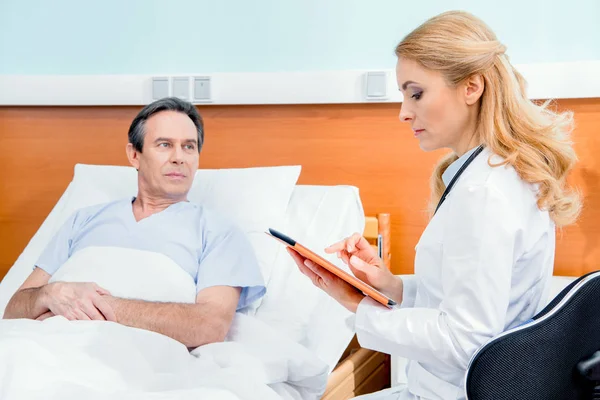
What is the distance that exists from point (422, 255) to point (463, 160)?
207 millimetres

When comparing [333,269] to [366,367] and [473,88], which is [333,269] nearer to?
[473,88]

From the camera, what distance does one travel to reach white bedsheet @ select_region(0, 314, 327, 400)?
1312 millimetres

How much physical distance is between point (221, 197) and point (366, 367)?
0.73 m

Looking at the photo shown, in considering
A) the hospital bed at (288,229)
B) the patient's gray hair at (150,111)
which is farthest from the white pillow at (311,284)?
the patient's gray hair at (150,111)

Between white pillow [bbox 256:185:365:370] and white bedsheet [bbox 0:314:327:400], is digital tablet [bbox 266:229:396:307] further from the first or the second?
white pillow [bbox 256:185:365:370]

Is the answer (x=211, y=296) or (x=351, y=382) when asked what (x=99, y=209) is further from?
(x=351, y=382)

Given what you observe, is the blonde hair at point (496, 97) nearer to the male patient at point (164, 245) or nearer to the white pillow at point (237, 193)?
the male patient at point (164, 245)

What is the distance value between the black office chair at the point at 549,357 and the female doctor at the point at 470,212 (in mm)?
80

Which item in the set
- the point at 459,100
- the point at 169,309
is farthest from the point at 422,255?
the point at 169,309

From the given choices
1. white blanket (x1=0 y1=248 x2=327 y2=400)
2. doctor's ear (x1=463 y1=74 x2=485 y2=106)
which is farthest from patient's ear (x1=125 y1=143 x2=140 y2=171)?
doctor's ear (x1=463 y1=74 x2=485 y2=106)

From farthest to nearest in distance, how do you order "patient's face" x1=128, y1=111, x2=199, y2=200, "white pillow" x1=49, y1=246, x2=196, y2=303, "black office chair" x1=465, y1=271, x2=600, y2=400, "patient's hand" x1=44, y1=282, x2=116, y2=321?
"patient's face" x1=128, y1=111, x2=199, y2=200
"white pillow" x1=49, y1=246, x2=196, y2=303
"patient's hand" x1=44, y1=282, x2=116, y2=321
"black office chair" x1=465, y1=271, x2=600, y2=400

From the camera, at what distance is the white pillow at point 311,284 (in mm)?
2016

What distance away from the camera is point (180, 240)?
2.02 meters

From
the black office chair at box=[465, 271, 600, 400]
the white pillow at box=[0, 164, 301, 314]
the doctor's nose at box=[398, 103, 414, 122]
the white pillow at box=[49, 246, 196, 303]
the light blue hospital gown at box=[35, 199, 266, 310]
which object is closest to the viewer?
the black office chair at box=[465, 271, 600, 400]
